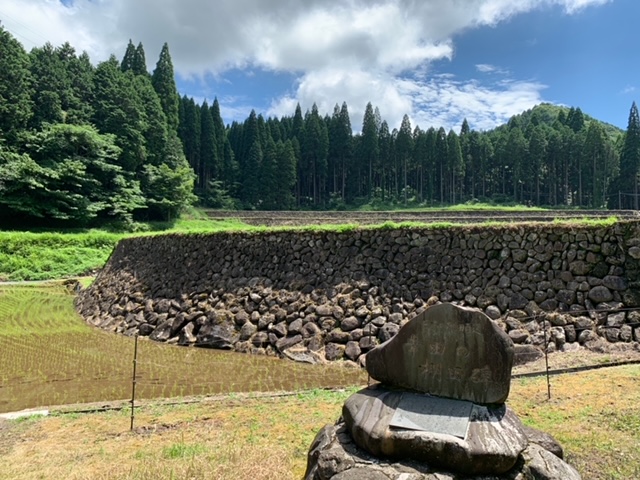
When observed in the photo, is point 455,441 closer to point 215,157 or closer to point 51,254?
point 51,254

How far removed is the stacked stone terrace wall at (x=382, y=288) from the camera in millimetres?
10062

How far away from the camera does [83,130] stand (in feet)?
116

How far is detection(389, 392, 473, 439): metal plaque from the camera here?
4.04 meters

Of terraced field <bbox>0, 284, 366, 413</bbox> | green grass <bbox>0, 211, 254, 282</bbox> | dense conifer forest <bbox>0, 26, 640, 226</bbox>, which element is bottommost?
terraced field <bbox>0, 284, 366, 413</bbox>

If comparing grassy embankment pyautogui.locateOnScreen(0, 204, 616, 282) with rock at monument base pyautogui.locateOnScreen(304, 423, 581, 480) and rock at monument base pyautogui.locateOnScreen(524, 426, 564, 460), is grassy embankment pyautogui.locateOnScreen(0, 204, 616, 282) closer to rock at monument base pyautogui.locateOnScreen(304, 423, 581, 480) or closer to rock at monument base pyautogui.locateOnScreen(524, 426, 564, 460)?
rock at monument base pyautogui.locateOnScreen(304, 423, 581, 480)

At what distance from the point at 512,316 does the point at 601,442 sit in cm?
569

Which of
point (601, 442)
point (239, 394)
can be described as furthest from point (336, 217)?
point (601, 442)

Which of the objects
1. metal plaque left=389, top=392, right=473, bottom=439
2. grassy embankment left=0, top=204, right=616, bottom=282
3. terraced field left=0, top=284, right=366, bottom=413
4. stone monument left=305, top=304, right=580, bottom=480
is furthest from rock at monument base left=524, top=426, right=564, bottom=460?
grassy embankment left=0, top=204, right=616, bottom=282

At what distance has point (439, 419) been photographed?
13.7 ft

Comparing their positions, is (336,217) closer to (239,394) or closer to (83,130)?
(83,130)

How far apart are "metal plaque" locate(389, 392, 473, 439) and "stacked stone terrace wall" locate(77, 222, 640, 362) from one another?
5986mm

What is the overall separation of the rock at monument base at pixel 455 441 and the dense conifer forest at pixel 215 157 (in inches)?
1377

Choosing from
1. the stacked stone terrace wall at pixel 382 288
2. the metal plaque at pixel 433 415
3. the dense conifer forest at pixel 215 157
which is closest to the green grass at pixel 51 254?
the dense conifer forest at pixel 215 157

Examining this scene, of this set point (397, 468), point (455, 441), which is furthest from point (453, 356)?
point (397, 468)
